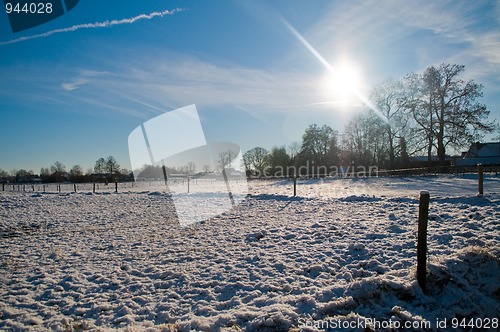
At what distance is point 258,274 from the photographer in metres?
5.32

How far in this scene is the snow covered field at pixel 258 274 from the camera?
12.2 ft

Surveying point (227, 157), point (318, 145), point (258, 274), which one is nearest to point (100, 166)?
point (227, 157)

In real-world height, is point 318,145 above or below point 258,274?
above

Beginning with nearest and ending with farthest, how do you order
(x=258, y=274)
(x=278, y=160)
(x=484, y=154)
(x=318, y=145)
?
(x=258, y=274) → (x=484, y=154) → (x=318, y=145) → (x=278, y=160)

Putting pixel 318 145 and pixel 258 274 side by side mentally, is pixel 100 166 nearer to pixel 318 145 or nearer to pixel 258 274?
pixel 318 145

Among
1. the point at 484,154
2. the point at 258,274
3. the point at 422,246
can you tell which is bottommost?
the point at 258,274

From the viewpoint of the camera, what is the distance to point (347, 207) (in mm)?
11797

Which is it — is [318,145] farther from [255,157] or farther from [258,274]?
[258,274]

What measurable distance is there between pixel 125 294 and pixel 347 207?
9742 millimetres

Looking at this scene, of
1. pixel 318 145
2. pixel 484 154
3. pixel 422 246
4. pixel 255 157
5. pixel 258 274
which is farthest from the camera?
pixel 255 157

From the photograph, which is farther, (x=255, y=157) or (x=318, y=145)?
(x=255, y=157)

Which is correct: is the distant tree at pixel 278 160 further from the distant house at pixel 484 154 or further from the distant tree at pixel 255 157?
A: the distant house at pixel 484 154

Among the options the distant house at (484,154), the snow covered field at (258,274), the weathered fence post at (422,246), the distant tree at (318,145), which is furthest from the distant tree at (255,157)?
the weathered fence post at (422,246)

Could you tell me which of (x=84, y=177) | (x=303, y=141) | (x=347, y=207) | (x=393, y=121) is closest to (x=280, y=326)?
(x=347, y=207)
